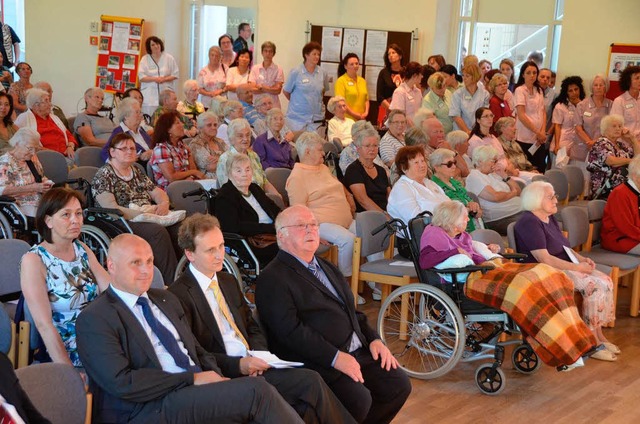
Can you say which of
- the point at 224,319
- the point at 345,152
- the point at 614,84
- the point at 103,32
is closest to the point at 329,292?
the point at 224,319

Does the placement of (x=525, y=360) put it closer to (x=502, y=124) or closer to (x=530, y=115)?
(x=502, y=124)

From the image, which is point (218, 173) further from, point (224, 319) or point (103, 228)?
point (224, 319)

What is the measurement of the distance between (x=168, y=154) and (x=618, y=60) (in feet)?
18.7

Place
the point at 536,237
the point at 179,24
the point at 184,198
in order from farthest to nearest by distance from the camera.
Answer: the point at 179,24, the point at 184,198, the point at 536,237

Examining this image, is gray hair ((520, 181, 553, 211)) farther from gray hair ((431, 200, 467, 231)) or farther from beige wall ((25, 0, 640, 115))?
beige wall ((25, 0, 640, 115))

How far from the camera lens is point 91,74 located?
1241cm

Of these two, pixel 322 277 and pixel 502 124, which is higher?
pixel 502 124

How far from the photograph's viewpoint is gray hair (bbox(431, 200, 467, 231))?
5070 mm

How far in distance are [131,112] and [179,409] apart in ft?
15.0

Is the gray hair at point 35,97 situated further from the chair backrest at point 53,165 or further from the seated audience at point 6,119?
the chair backrest at point 53,165

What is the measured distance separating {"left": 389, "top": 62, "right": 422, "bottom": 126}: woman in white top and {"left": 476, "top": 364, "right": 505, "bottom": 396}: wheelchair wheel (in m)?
5.05

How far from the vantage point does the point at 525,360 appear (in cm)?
519

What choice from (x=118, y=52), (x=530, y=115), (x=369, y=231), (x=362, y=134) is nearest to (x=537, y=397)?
(x=369, y=231)

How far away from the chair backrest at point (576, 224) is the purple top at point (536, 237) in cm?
72
